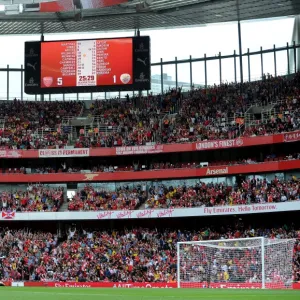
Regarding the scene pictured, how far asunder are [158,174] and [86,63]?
9.64 metres

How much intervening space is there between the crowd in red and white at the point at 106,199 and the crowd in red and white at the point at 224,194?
984 mm

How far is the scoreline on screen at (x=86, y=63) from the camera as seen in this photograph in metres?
47.9

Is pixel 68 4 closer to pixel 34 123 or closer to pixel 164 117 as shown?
pixel 164 117

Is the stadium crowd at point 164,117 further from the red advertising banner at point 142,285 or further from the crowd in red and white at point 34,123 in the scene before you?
the red advertising banner at point 142,285

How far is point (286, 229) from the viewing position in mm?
40781

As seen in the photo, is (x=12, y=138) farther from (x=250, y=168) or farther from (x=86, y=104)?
(x=250, y=168)

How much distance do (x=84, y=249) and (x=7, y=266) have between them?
4607 mm

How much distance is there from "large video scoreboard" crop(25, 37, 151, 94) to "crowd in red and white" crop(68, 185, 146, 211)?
284 inches

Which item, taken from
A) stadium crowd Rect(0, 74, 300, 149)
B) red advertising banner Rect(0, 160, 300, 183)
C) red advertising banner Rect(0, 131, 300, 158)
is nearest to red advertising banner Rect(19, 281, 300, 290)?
red advertising banner Rect(0, 160, 300, 183)

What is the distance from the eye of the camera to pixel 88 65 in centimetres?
4834

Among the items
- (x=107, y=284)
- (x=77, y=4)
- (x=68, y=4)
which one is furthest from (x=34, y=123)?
(x=107, y=284)

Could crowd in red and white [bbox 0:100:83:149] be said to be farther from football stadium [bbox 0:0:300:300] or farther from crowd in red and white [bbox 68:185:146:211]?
crowd in red and white [bbox 68:185:146:211]

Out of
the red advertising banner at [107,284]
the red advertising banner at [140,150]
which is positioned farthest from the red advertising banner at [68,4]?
the red advertising banner at [107,284]

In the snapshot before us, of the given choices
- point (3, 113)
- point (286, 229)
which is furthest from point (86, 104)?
point (286, 229)
